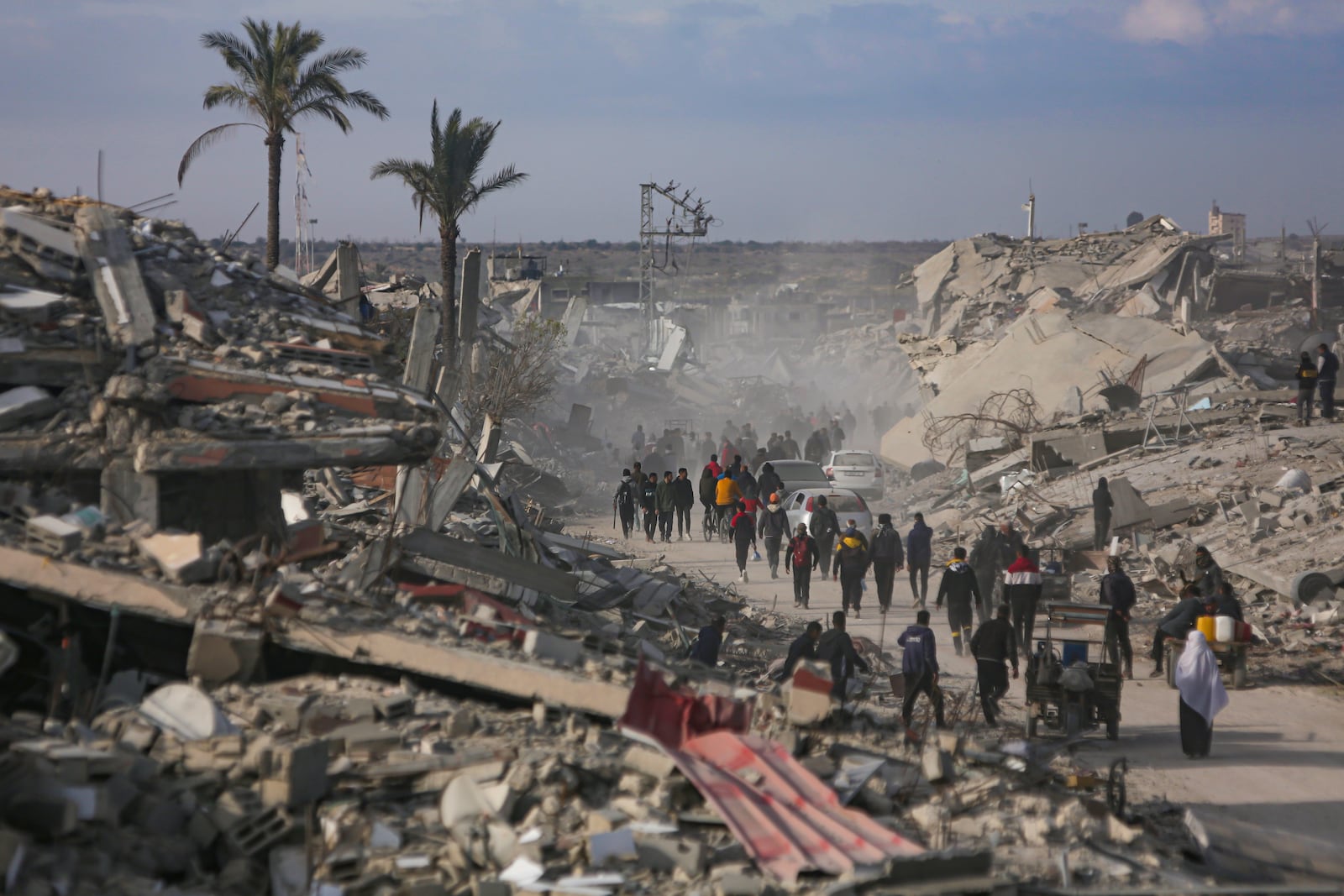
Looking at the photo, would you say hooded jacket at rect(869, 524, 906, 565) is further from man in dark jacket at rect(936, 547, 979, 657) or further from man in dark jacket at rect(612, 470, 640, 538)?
man in dark jacket at rect(612, 470, 640, 538)

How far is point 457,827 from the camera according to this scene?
6.64 m

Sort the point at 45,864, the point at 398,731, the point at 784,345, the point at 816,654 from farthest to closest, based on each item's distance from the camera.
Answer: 1. the point at 784,345
2. the point at 816,654
3. the point at 398,731
4. the point at 45,864

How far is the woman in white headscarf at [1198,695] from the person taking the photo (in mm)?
10102

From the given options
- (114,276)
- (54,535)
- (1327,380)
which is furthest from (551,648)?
(1327,380)

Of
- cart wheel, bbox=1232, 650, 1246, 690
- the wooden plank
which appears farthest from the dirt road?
the wooden plank

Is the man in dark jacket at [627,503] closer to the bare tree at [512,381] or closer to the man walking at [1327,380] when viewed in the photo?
the bare tree at [512,381]

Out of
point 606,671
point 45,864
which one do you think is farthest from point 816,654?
point 45,864

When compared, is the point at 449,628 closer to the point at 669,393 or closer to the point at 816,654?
the point at 816,654

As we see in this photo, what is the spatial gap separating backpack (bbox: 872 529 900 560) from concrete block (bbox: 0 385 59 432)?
30.9ft

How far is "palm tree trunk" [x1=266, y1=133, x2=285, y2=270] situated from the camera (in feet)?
86.7

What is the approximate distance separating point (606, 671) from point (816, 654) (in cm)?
243

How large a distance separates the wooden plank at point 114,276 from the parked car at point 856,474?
16391 mm

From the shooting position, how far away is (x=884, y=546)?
642 inches

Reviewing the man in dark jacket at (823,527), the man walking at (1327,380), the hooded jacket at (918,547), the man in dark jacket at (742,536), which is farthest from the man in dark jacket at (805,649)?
the man walking at (1327,380)
